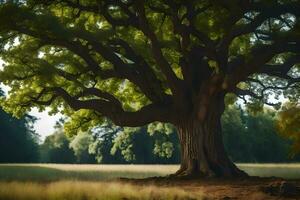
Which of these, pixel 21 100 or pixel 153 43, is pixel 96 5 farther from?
pixel 21 100

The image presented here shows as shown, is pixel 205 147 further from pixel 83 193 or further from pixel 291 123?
pixel 83 193

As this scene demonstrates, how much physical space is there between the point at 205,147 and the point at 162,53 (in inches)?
203

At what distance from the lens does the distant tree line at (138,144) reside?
227 feet

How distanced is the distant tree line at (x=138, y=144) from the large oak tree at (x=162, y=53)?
4103cm

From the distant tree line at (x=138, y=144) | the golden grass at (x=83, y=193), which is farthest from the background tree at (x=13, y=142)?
the golden grass at (x=83, y=193)

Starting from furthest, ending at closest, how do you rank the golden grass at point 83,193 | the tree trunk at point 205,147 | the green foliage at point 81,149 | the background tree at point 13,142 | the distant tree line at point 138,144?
1. the green foliage at point 81,149
2. the distant tree line at point 138,144
3. the background tree at point 13,142
4. the tree trunk at point 205,147
5. the golden grass at point 83,193

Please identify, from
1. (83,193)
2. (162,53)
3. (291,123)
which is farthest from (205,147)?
(83,193)

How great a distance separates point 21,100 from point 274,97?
15263mm

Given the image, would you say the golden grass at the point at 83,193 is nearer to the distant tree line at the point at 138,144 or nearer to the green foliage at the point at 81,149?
the distant tree line at the point at 138,144

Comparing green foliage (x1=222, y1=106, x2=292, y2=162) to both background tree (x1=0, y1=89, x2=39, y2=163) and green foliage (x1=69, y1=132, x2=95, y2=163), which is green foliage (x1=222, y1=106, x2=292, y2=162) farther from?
background tree (x1=0, y1=89, x2=39, y2=163)

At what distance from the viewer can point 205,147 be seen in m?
22.8

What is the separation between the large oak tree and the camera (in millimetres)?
19922

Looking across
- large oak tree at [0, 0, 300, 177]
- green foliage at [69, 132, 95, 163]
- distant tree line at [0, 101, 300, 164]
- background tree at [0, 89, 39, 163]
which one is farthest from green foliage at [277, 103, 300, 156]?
green foliage at [69, 132, 95, 163]

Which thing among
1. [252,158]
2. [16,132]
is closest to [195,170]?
[16,132]
